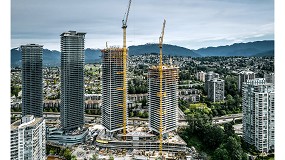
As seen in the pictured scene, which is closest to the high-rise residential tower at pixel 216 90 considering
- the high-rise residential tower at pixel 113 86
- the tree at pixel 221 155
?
the high-rise residential tower at pixel 113 86

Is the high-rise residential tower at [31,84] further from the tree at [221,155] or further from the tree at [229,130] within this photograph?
the tree at [229,130]

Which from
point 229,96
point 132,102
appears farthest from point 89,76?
point 229,96

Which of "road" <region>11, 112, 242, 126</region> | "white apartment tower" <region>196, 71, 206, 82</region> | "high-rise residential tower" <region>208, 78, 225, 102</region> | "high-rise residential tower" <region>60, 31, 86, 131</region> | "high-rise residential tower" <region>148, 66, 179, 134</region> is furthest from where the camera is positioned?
"white apartment tower" <region>196, 71, 206, 82</region>

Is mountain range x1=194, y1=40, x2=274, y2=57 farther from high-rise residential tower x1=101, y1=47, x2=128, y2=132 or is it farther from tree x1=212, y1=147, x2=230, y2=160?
high-rise residential tower x1=101, y1=47, x2=128, y2=132

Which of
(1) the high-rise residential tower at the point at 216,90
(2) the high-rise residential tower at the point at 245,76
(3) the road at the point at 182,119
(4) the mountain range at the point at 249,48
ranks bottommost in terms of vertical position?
(3) the road at the point at 182,119

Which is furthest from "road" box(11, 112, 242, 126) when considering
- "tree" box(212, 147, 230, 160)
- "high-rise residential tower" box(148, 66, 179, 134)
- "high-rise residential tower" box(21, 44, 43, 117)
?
"tree" box(212, 147, 230, 160)

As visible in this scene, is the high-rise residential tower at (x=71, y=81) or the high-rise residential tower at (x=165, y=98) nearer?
the high-rise residential tower at (x=165, y=98)

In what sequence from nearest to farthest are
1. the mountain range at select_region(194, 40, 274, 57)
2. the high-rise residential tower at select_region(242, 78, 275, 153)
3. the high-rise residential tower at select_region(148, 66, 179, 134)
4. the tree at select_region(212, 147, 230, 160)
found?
the mountain range at select_region(194, 40, 274, 57), the tree at select_region(212, 147, 230, 160), the high-rise residential tower at select_region(242, 78, 275, 153), the high-rise residential tower at select_region(148, 66, 179, 134)
